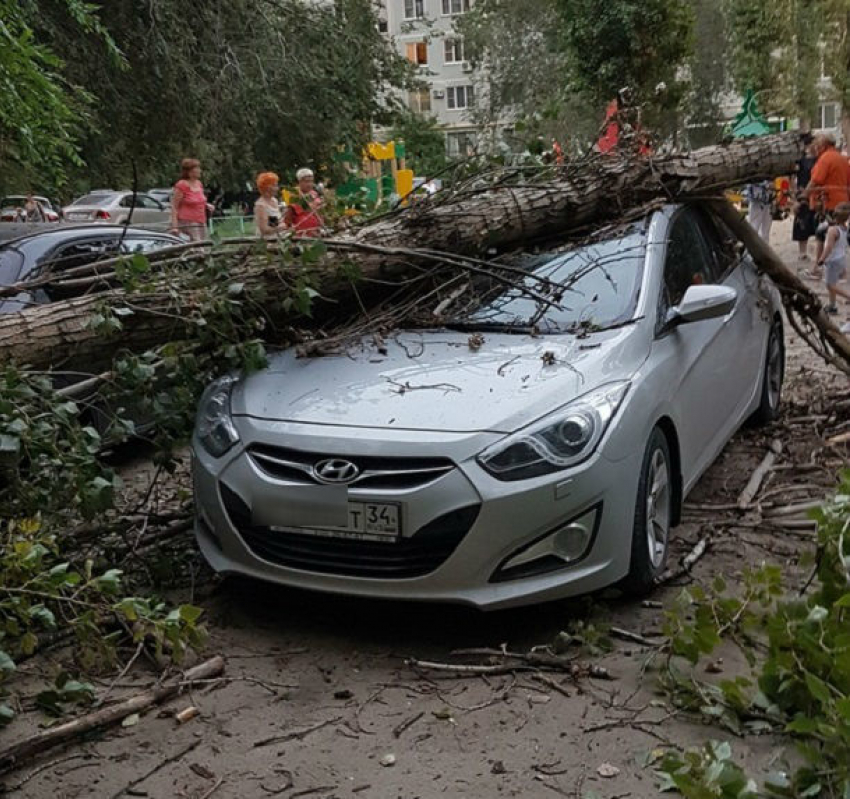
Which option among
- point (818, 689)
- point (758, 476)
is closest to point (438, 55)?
point (758, 476)

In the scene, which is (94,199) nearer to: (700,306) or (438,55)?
(700,306)

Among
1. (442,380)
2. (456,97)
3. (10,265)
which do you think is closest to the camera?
(442,380)

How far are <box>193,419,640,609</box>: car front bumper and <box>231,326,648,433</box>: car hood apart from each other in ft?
0.40

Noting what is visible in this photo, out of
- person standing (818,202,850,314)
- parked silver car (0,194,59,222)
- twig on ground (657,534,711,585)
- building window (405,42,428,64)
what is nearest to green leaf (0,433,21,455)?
twig on ground (657,534,711,585)

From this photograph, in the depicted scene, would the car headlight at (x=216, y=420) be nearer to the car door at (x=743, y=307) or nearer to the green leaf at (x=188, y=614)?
the green leaf at (x=188, y=614)

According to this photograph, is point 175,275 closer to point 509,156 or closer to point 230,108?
point 509,156

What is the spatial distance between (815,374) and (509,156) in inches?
139

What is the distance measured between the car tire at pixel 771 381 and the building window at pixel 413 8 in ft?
220

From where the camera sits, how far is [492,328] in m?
5.08

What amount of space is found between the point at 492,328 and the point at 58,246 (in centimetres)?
335

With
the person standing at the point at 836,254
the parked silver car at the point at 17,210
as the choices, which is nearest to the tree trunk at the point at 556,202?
the person standing at the point at 836,254

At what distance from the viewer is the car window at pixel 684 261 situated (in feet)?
17.3

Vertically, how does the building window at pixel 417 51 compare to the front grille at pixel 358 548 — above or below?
below

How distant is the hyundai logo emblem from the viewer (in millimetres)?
4047
